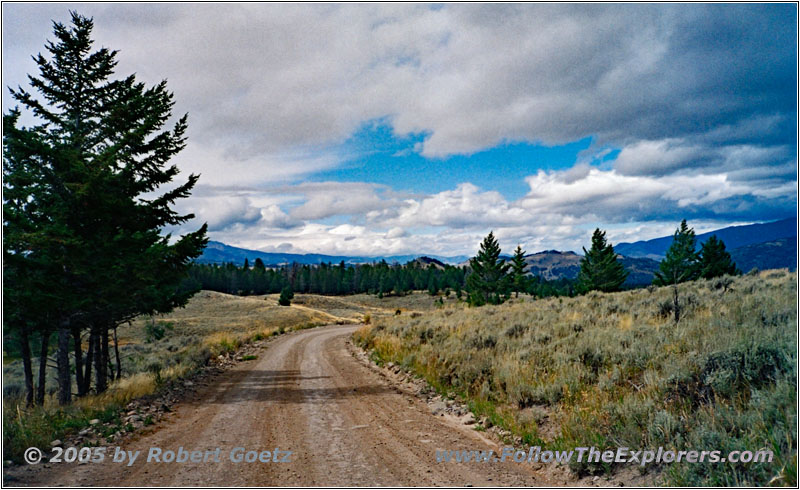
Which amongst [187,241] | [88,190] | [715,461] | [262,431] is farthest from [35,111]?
[715,461]

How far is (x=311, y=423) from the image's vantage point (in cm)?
856

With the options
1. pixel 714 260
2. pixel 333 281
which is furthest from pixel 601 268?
pixel 333 281

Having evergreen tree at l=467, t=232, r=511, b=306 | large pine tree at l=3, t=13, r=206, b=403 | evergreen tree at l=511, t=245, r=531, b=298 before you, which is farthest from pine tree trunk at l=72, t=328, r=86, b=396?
evergreen tree at l=511, t=245, r=531, b=298

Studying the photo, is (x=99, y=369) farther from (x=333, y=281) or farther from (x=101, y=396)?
(x=333, y=281)

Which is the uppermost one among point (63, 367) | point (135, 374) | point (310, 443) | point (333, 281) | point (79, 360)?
point (333, 281)

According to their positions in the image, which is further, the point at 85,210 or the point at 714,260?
the point at 714,260

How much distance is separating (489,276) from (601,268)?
53.3 ft

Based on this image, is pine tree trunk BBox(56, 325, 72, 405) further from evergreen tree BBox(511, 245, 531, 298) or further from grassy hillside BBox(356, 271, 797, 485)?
evergreen tree BBox(511, 245, 531, 298)

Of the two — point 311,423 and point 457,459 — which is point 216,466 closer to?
point 311,423

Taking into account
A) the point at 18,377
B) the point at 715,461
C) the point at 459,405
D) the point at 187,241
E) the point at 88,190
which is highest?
the point at 88,190

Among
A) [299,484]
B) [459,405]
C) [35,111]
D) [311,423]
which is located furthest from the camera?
[35,111]

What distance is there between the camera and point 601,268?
55062 millimetres

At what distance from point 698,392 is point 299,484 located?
6.29 meters

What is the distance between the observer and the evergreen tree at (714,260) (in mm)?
43875
